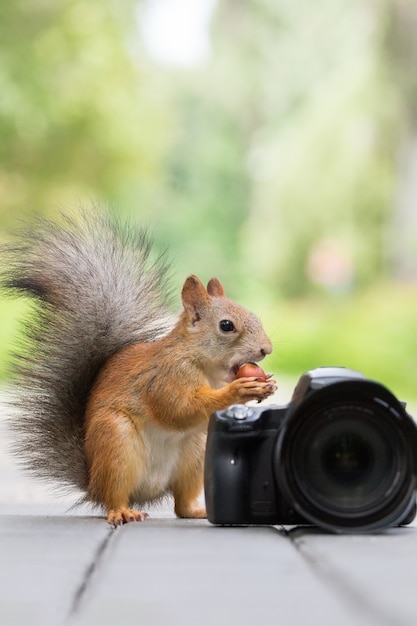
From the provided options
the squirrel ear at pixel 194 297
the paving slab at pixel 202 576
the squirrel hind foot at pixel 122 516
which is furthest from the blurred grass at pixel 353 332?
the paving slab at pixel 202 576

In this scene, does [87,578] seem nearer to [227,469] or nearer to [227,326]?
[227,469]

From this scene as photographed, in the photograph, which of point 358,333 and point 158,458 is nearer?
point 158,458

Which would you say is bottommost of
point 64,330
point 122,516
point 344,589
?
point 344,589

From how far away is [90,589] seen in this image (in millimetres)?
1638

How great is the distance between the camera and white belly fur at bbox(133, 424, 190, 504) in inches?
101

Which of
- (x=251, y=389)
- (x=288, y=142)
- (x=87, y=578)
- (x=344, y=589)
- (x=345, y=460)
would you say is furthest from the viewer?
(x=288, y=142)

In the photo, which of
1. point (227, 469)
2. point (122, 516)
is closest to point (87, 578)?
point (227, 469)

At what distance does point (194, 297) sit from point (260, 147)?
43.9 feet

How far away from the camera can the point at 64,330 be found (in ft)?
9.27

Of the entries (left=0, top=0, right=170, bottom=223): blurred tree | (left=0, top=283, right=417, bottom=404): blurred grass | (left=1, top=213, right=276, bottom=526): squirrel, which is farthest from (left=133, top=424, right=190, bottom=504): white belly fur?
(left=0, top=0, right=170, bottom=223): blurred tree

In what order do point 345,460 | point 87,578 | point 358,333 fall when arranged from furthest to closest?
point 358,333 → point 345,460 → point 87,578

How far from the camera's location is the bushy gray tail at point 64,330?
2770 millimetres

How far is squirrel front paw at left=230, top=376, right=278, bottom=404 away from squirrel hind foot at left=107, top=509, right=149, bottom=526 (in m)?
0.33

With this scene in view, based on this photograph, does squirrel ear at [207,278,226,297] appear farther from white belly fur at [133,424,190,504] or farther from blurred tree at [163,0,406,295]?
blurred tree at [163,0,406,295]
